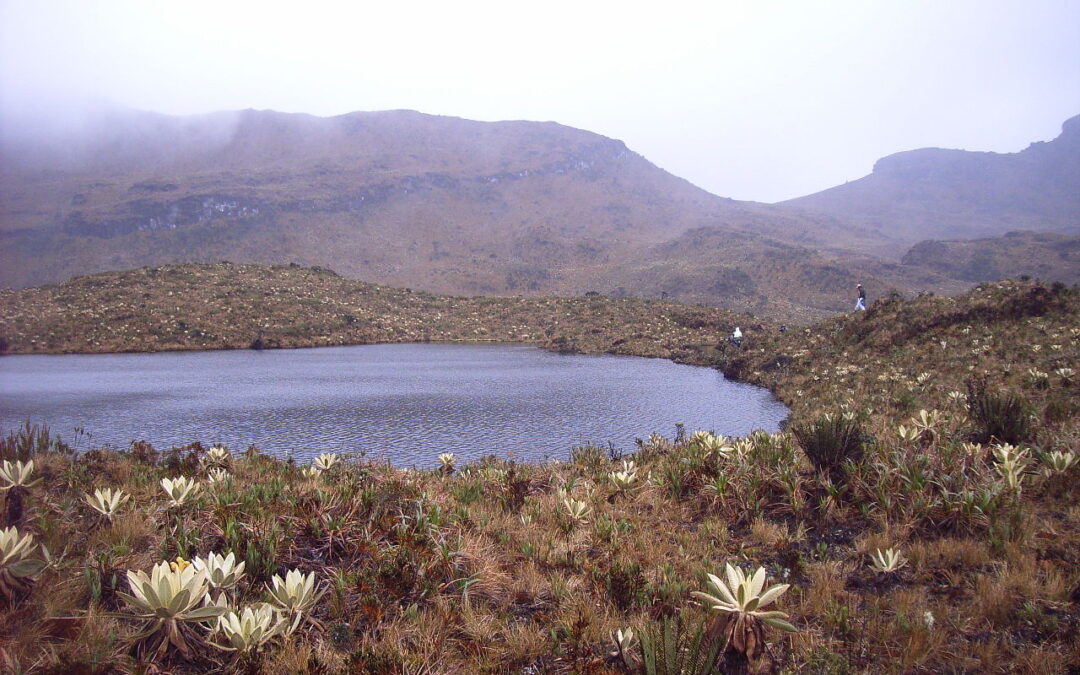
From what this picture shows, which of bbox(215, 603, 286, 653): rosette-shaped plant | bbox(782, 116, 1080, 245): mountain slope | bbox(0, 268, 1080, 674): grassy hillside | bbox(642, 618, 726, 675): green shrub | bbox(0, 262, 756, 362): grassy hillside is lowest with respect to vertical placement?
bbox(0, 262, 756, 362): grassy hillside

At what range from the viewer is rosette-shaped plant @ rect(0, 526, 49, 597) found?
374cm

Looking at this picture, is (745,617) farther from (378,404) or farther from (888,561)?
(378,404)

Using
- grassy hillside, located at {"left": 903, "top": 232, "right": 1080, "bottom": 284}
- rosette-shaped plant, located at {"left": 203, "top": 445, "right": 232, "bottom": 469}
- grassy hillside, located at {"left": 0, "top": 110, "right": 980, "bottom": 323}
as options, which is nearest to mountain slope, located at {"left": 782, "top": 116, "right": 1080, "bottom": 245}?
grassy hillside, located at {"left": 0, "top": 110, "right": 980, "bottom": 323}

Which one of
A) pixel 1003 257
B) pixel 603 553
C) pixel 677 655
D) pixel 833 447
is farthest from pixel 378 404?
pixel 1003 257

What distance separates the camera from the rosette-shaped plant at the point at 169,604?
11.3ft

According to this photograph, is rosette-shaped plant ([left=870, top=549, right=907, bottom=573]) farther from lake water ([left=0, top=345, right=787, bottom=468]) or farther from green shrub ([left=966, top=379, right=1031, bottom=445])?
lake water ([left=0, top=345, right=787, bottom=468])

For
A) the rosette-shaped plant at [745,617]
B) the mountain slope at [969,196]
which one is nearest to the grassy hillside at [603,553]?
the rosette-shaped plant at [745,617]

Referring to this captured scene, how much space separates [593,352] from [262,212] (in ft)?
300

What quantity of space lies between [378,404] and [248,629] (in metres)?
14.1

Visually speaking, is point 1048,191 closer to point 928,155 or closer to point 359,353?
point 928,155

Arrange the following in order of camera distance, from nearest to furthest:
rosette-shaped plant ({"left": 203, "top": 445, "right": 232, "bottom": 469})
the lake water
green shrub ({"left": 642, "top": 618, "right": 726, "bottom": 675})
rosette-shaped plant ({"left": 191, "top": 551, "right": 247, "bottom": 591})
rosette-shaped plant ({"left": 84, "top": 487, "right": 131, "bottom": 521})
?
green shrub ({"left": 642, "top": 618, "right": 726, "bottom": 675}) → rosette-shaped plant ({"left": 191, "top": 551, "right": 247, "bottom": 591}) → rosette-shaped plant ({"left": 84, "top": 487, "right": 131, "bottom": 521}) → rosette-shaped plant ({"left": 203, "top": 445, "right": 232, "bottom": 469}) → the lake water

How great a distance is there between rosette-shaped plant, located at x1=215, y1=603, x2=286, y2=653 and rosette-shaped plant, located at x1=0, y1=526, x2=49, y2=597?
136 cm

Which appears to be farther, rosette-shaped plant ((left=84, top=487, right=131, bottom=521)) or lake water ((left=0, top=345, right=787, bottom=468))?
lake water ((left=0, top=345, right=787, bottom=468))

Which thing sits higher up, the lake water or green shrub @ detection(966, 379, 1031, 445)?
green shrub @ detection(966, 379, 1031, 445)
